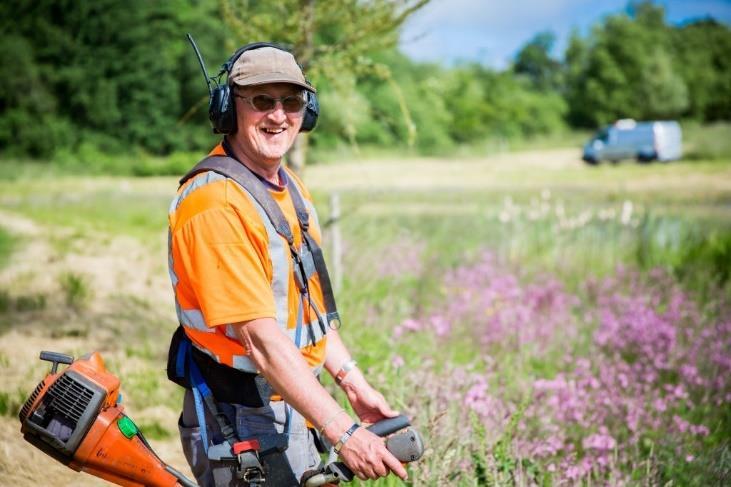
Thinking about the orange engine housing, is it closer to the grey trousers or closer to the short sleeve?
the grey trousers

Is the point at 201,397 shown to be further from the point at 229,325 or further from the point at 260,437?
the point at 229,325

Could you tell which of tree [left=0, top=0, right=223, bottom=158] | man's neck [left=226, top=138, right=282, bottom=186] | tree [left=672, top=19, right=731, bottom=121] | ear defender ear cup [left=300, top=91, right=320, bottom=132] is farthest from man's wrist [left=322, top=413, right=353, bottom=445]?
tree [left=672, top=19, right=731, bottom=121]

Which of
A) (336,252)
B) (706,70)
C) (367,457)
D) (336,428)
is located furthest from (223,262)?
(706,70)

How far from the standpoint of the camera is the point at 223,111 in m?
Result: 2.44

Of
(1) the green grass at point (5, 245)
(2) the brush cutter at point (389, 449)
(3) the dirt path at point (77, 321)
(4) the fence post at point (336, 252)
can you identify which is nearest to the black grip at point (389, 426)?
(2) the brush cutter at point (389, 449)

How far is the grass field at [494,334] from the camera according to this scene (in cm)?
391

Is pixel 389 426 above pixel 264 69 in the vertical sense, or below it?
below

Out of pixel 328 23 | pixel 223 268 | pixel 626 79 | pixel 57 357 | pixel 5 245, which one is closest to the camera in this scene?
pixel 223 268

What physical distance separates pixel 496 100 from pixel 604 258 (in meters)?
53.2

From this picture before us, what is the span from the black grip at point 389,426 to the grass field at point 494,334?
0.72m

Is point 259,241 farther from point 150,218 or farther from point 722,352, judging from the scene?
point 150,218

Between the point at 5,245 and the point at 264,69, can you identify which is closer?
the point at 264,69

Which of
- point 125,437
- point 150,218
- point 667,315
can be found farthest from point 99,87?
point 125,437

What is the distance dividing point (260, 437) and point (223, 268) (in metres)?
0.67
